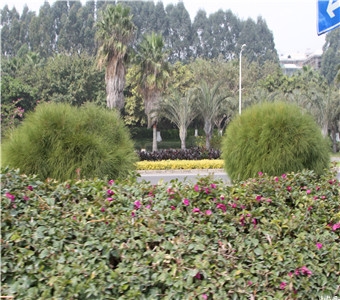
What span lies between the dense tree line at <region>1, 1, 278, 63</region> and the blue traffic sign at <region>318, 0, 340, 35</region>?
43363 mm

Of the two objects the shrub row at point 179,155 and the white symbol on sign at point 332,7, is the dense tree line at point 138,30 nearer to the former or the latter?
the shrub row at point 179,155

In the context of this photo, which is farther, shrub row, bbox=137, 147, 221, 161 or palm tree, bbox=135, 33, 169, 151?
palm tree, bbox=135, 33, 169, 151

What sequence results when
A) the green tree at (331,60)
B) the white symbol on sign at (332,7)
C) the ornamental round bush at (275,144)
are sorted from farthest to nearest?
the green tree at (331,60)
the ornamental round bush at (275,144)
the white symbol on sign at (332,7)

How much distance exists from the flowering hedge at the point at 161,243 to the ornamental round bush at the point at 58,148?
2.84m

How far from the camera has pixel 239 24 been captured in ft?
204

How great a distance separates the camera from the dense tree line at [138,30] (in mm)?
51906

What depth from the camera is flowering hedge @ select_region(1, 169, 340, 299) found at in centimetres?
250

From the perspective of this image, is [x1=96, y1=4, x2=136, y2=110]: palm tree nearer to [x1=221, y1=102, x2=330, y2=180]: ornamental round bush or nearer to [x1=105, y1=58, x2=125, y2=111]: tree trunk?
[x1=105, y1=58, x2=125, y2=111]: tree trunk

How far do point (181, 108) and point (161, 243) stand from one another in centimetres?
2059

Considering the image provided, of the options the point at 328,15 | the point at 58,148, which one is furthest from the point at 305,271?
the point at 58,148

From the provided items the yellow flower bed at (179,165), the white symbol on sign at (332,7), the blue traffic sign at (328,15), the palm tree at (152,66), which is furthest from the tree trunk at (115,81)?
the white symbol on sign at (332,7)

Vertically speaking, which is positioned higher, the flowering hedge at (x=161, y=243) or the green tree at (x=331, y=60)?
the green tree at (x=331, y=60)

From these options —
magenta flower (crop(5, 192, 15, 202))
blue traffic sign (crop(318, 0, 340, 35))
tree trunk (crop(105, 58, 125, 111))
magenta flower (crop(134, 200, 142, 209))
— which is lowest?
magenta flower (crop(134, 200, 142, 209))

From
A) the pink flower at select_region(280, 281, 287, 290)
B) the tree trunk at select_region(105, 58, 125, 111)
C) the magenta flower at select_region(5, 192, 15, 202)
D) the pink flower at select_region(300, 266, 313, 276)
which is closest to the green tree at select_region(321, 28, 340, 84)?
the tree trunk at select_region(105, 58, 125, 111)
